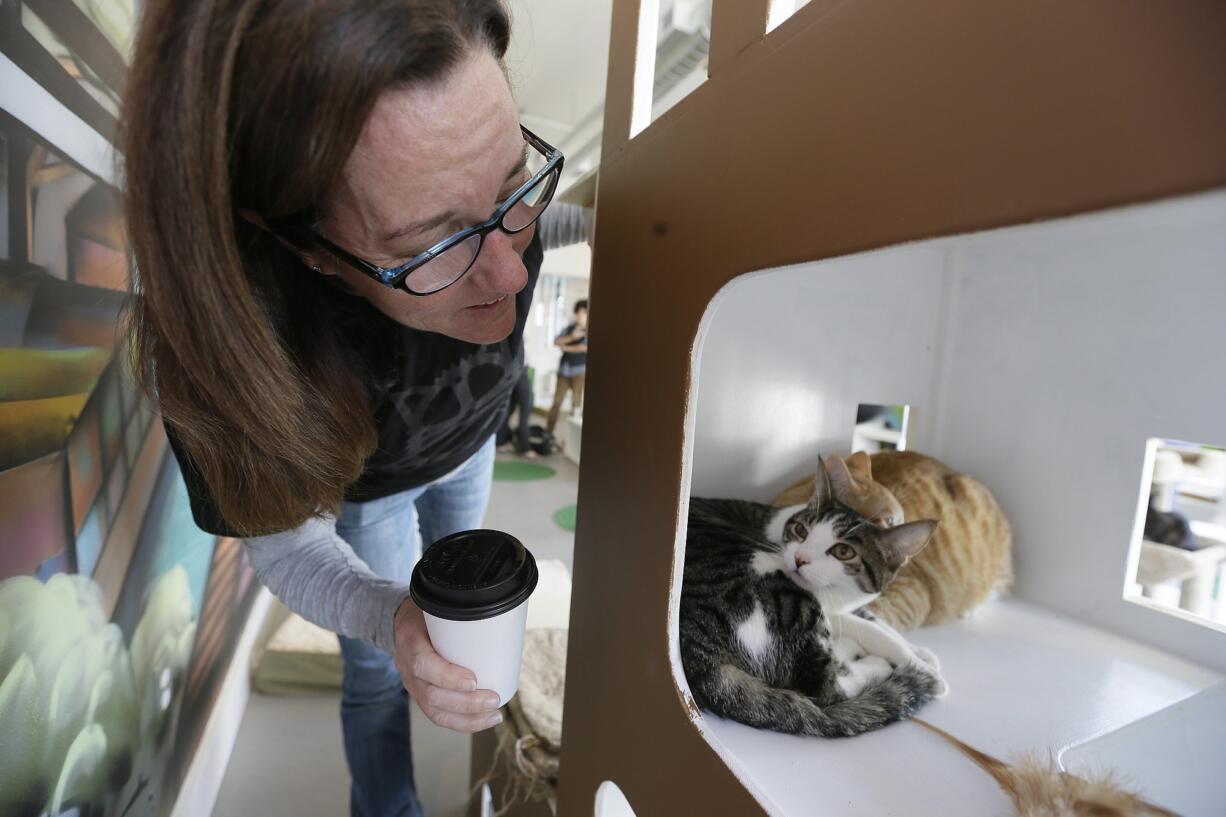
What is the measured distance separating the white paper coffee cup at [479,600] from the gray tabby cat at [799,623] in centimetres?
18

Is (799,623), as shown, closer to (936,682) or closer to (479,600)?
(936,682)

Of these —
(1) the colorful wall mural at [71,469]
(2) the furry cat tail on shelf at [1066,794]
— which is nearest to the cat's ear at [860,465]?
(2) the furry cat tail on shelf at [1066,794]

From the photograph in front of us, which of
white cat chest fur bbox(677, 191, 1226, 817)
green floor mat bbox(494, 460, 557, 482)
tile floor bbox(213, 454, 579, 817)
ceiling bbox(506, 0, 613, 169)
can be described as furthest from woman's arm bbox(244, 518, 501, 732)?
green floor mat bbox(494, 460, 557, 482)

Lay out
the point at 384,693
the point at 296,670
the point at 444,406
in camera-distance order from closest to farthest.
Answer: the point at 444,406, the point at 384,693, the point at 296,670

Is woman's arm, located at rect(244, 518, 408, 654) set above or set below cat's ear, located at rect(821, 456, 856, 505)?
below

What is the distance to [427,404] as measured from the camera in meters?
0.66

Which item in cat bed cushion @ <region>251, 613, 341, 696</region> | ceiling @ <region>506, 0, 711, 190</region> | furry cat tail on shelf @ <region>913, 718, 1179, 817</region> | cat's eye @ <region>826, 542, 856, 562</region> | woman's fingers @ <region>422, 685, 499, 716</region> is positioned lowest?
cat bed cushion @ <region>251, 613, 341, 696</region>

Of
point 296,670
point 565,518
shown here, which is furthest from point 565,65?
point 296,670

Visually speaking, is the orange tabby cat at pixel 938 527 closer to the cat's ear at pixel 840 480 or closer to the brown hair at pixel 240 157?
the cat's ear at pixel 840 480

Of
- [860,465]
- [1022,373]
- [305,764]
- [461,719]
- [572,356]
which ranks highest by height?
[572,356]

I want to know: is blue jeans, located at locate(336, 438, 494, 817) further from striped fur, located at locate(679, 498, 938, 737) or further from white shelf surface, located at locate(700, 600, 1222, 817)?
white shelf surface, located at locate(700, 600, 1222, 817)

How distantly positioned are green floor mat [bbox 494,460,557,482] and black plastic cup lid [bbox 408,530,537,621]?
2770 mm

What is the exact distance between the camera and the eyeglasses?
0.44m

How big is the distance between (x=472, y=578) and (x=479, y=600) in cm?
2
